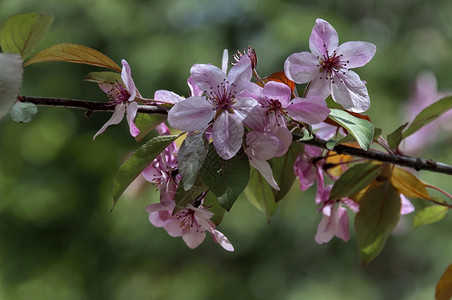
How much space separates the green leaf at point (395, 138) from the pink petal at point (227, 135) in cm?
15

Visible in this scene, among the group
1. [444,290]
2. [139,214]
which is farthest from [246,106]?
[139,214]

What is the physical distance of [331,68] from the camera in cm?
43

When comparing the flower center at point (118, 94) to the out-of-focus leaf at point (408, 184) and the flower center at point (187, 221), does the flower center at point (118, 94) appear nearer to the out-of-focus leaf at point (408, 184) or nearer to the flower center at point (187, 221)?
the flower center at point (187, 221)

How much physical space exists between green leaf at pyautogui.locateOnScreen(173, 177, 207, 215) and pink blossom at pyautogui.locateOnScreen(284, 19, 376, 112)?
106 mm

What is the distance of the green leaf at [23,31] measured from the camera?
0.39 meters

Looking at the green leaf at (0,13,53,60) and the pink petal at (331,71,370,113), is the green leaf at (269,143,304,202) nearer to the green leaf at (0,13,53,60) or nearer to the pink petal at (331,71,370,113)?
the pink petal at (331,71,370,113)

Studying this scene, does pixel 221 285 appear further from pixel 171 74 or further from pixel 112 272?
pixel 171 74

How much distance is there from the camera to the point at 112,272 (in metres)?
2.55

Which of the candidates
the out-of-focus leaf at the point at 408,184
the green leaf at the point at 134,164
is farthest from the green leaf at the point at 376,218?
the green leaf at the point at 134,164

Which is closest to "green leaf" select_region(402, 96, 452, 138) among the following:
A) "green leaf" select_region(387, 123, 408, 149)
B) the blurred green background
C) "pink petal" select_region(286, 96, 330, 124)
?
"green leaf" select_region(387, 123, 408, 149)

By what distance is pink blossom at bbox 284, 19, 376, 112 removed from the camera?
42 centimetres

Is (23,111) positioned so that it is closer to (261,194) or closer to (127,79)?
(127,79)

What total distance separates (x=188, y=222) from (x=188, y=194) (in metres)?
0.05

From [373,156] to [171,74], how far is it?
2086 millimetres
